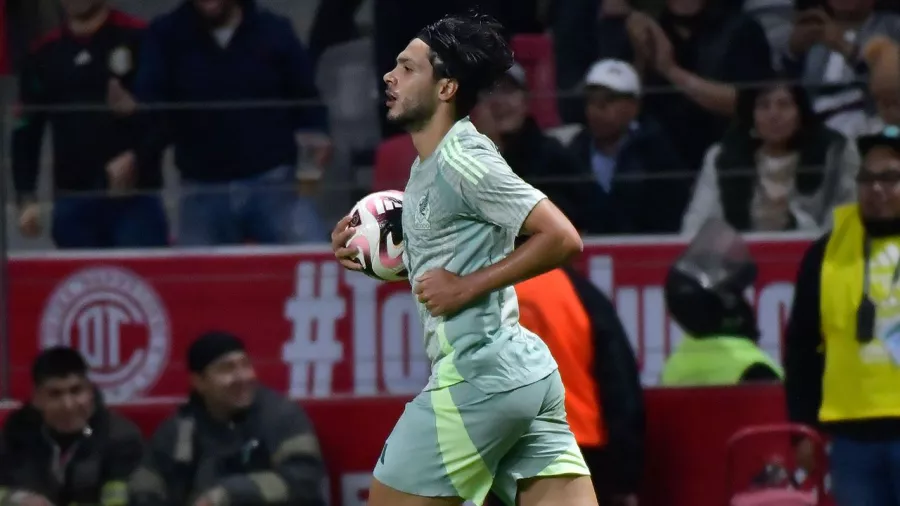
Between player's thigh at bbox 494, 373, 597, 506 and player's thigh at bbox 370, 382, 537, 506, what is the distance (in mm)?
72

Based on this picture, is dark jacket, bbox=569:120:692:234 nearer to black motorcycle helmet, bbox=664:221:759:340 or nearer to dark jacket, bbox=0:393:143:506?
black motorcycle helmet, bbox=664:221:759:340

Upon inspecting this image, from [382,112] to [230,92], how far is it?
73 cm

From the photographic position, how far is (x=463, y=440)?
390 cm

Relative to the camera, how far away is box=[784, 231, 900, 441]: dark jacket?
652 cm

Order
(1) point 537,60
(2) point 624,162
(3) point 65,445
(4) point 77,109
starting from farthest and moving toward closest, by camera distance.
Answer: (1) point 537,60 < (4) point 77,109 < (2) point 624,162 < (3) point 65,445

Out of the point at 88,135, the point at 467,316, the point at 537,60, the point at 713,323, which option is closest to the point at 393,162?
the point at 537,60

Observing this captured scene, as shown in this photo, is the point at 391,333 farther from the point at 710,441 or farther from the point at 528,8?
the point at 528,8

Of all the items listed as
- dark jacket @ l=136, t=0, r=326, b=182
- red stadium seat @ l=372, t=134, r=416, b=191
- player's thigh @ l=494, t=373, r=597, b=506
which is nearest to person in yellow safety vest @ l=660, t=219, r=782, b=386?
red stadium seat @ l=372, t=134, r=416, b=191

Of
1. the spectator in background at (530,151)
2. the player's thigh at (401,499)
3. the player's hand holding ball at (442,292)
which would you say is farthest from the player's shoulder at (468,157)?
the spectator in background at (530,151)

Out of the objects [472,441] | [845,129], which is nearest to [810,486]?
[845,129]

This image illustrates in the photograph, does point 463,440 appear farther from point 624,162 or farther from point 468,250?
point 624,162

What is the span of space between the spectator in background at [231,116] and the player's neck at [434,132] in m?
3.50

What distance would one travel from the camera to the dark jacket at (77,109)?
7.69 meters

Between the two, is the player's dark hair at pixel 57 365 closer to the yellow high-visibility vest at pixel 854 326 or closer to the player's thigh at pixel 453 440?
the yellow high-visibility vest at pixel 854 326
